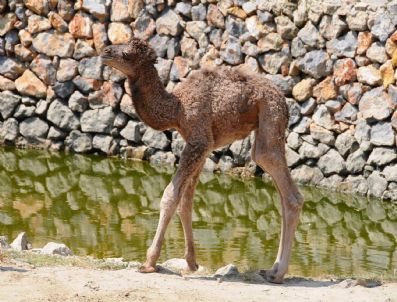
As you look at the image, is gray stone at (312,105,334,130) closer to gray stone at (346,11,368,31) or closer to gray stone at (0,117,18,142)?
gray stone at (346,11,368,31)

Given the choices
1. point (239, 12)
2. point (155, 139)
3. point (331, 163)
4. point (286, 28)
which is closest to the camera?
point (331, 163)

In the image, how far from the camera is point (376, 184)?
1579 centimetres

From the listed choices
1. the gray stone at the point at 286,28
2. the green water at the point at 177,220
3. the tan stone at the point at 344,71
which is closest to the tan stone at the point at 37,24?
the green water at the point at 177,220

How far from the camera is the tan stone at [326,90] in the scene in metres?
16.4

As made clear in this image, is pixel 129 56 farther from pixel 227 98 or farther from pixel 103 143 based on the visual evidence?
pixel 103 143

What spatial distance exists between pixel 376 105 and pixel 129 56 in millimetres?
7476

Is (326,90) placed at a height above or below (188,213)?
above

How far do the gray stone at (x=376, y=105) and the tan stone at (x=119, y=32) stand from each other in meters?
4.77

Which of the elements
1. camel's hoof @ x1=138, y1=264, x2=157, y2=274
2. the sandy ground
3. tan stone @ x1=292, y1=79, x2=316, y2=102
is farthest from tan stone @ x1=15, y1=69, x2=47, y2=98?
camel's hoof @ x1=138, y1=264, x2=157, y2=274

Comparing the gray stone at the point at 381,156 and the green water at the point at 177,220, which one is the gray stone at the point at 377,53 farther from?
the green water at the point at 177,220

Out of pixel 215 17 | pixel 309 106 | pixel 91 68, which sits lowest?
pixel 309 106

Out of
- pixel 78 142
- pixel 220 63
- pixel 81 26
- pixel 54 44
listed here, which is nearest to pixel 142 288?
pixel 220 63

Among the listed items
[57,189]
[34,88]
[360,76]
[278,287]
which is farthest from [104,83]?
[278,287]

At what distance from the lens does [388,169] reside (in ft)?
51.4
